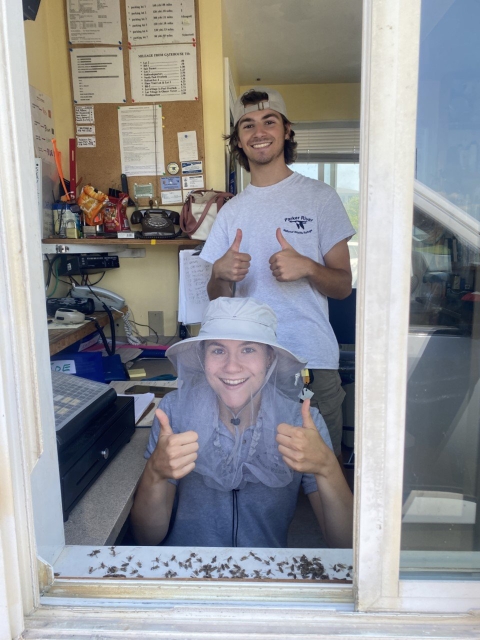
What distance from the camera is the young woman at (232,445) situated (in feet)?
4.03

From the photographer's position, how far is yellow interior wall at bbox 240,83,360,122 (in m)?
4.32

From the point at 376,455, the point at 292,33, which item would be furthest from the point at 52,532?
the point at 292,33

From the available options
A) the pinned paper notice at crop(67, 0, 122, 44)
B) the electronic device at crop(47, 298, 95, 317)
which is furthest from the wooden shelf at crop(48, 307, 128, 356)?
the pinned paper notice at crop(67, 0, 122, 44)

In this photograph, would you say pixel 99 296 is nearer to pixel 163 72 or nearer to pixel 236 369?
pixel 163 72

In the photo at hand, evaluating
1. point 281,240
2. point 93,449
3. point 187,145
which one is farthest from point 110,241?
point 93,449

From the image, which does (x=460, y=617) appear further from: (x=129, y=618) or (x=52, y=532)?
(x=52, y=532)

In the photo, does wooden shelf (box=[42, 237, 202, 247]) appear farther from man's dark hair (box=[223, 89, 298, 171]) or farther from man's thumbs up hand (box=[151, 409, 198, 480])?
man's thumbs up hand (box=[151, 409, 198, 480])

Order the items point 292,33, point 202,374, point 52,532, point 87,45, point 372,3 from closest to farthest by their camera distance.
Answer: point 372,3 → point 52,532 → point 202,374 → point 87,45 → point 292,33

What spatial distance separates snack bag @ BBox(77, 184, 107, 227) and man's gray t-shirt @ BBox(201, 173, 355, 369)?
944 mm

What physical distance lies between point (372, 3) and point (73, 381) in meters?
1.21

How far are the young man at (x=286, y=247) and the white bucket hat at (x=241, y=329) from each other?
0.25m


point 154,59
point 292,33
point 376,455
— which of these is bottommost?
point 376,455

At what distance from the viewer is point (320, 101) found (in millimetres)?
4348

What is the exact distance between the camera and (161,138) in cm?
270
